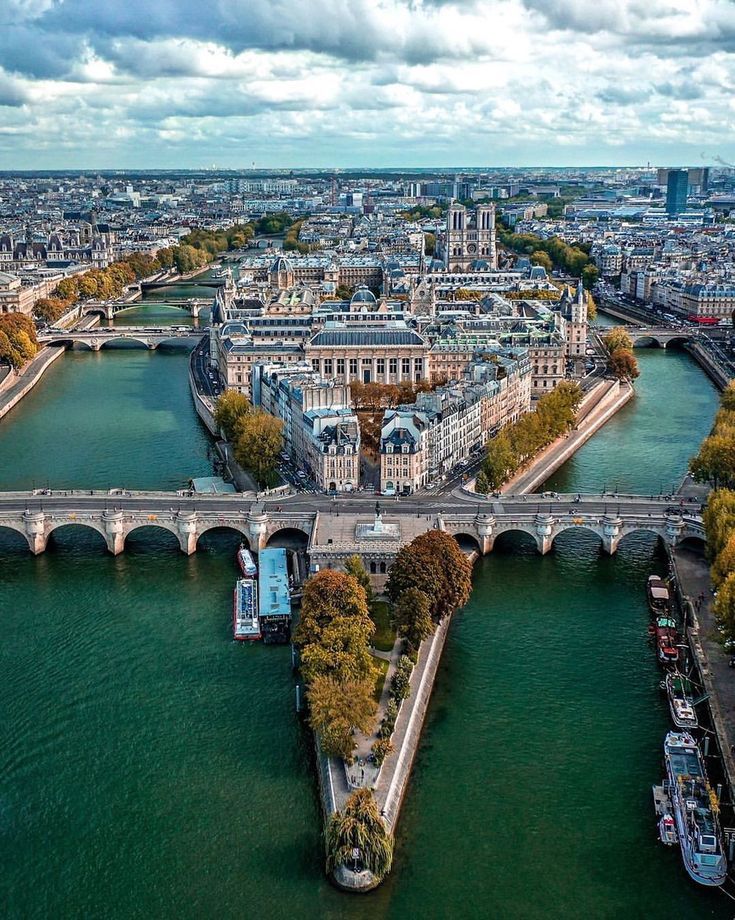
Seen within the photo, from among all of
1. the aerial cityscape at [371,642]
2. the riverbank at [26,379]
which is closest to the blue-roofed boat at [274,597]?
the aerial cityscape at [371,642]

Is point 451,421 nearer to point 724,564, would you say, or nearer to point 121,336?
point 724,564

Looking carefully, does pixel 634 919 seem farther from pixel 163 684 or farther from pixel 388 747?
pixel 163 684

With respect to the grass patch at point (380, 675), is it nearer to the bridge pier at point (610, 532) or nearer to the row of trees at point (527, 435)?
the bridge pier at point (610, 532)

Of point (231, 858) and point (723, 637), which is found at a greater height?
point (723, 637)

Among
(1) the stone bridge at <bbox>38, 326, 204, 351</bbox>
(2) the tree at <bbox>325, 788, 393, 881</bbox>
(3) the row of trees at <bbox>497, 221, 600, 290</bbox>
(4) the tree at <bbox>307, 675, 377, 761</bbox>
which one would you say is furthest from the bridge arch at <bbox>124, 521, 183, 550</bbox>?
(3) the row of trees at <bbox>497, 221, 600, 290</bbox>

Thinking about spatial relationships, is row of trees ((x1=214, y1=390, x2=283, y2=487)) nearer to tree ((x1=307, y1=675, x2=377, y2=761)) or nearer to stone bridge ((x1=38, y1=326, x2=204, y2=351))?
tree ((x1=307, y1=675, x2=377, y2=761))

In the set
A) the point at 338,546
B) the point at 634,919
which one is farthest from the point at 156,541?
the point at 634,919

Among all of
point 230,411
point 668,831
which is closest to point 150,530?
point 230,411
